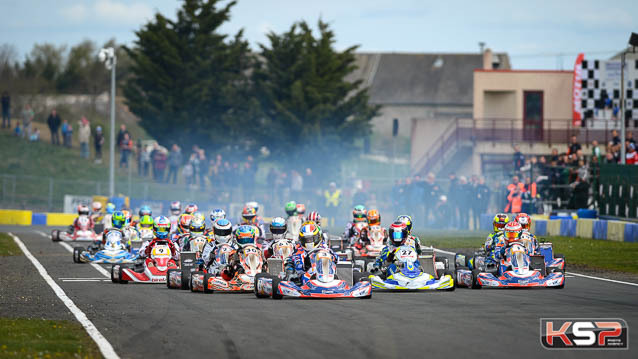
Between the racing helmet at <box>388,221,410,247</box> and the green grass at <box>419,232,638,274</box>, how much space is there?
5127 millimetres

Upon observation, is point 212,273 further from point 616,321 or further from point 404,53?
point 404,53

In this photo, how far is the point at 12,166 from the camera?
168ft

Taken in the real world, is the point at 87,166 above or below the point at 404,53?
below

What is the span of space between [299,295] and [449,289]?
261 cm

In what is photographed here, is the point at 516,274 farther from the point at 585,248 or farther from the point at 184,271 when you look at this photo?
the point at 585,248

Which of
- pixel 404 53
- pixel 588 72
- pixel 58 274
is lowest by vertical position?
pixel 58 274

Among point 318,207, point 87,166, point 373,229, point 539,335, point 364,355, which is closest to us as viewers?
point 364,355

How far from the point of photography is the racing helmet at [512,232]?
17.9 metres

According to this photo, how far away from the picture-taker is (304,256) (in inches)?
632

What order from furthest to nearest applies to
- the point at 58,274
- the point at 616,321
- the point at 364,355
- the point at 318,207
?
the point at 318,207 → the point at 58,274 → the point at 616,321 → the point at 364,355

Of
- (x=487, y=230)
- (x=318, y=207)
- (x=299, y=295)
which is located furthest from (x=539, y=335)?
(x=318, y=207)

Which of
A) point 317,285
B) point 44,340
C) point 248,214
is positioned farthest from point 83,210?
point 44,340

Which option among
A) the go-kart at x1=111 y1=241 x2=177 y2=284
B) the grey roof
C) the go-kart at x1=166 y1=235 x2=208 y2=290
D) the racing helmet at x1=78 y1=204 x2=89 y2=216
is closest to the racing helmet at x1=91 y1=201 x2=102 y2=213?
the racing helmet at x1=78 y1=204 x2=89 y2=216

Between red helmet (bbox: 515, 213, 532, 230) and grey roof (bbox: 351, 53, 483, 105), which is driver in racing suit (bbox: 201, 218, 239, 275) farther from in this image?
grey roof (bbox: 351, 53, 483, 105)
